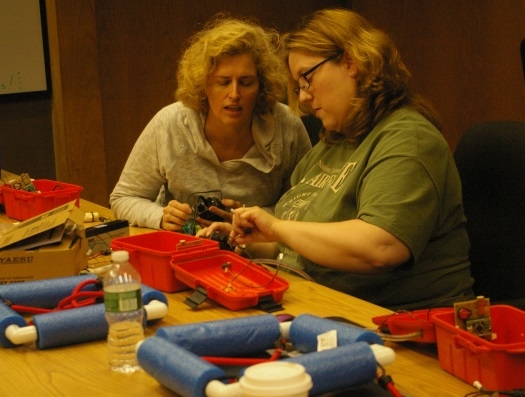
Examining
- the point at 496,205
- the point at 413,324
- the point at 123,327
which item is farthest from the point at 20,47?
the point at 413,324

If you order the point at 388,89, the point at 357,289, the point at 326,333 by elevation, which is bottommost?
the point at 357,289

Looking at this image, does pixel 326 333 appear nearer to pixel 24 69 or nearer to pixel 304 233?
pixel 304 233

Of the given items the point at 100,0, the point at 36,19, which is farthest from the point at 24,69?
the point at 100,0

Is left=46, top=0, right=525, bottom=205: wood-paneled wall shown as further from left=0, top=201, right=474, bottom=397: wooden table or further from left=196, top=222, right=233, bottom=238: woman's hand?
left=0, top=201, right=474, bottom=397: wooden table

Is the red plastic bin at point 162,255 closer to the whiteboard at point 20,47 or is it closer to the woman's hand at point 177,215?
the woman's hand at point 177,215

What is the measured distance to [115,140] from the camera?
465 centimetres

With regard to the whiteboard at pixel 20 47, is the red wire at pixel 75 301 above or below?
below

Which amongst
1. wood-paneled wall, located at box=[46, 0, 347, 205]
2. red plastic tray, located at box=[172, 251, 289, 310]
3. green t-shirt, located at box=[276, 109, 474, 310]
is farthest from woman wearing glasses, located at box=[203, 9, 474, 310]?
wood-paneled wall, located at box=[46, 0, 347, 205]

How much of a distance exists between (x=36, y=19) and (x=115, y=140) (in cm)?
79

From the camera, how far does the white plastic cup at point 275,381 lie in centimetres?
94

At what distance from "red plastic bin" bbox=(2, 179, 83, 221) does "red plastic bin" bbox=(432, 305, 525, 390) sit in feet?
Result: 4.85

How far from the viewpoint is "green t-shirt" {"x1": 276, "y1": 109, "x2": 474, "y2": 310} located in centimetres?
177

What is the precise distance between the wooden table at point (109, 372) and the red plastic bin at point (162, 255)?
16 cm

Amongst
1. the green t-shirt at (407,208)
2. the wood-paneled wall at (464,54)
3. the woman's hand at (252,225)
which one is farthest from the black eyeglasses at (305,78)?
the wood-paneled wall at (464,54)
